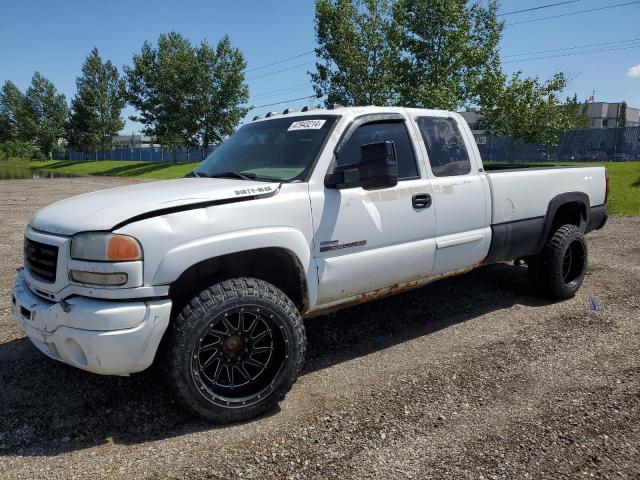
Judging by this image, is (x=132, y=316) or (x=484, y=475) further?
(x=132, y=316)

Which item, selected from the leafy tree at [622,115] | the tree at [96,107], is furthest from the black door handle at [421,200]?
the leafy tree at [622,115]

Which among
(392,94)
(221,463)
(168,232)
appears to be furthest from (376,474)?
(392,94)

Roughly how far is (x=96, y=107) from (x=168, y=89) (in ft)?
75.0

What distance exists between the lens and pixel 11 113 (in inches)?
3191

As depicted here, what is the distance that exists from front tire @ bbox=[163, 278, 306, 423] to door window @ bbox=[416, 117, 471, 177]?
6.18 ft

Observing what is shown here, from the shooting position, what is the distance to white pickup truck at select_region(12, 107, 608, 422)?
2.71 meters

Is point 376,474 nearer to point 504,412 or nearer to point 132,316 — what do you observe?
point 504,412

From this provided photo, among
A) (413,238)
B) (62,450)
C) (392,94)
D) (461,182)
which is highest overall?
(392,94)

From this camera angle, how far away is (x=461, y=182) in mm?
4254

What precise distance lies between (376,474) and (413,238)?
1.87m

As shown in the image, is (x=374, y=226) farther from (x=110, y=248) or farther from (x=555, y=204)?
(x=555, y=204)

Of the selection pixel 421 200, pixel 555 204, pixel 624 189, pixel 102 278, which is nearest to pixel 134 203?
pixel 102 278

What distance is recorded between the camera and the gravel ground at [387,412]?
261cm

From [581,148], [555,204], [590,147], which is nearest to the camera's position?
[555,204]
